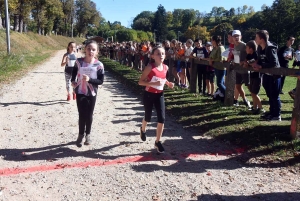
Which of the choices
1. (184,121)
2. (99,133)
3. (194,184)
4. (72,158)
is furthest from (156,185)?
(184,121)

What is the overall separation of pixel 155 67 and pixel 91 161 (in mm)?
1765

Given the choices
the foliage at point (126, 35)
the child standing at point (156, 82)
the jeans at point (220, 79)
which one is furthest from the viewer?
the foliage at point (126, 35)

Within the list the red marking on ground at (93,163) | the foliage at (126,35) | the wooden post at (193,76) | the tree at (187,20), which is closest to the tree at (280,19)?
the foliage at (126,35)

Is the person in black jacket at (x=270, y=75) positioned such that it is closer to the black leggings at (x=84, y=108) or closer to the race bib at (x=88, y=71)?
the race bib at (x=88, y=71)

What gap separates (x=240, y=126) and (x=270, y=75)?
1.21m

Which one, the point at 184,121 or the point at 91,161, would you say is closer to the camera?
the point at 91,161

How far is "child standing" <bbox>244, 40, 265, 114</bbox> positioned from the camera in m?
7.56

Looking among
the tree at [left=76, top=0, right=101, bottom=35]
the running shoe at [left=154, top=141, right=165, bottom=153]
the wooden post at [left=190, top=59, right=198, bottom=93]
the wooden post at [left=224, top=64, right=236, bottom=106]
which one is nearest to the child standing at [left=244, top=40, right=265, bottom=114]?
the wooden post at [left=224, top=64, right=236, bottom=106]

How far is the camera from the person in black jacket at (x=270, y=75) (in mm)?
6777

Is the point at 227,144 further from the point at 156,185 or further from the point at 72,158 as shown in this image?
the point at 72,158

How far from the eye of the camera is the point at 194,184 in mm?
4355

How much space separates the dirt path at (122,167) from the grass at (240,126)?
1.06 feet

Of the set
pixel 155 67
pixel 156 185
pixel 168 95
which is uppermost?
pixel 155 67

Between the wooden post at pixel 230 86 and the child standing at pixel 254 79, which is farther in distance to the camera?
the wooden post at pixel 230 86
